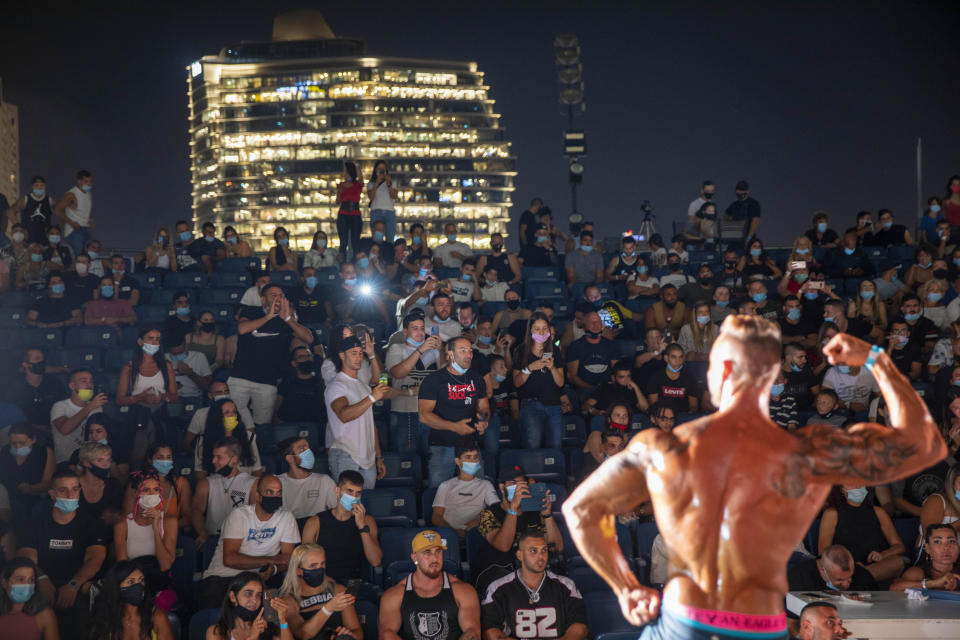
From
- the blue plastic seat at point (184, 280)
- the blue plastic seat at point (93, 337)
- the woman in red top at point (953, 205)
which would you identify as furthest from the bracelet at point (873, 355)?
the woman in red top at point (953, 205)

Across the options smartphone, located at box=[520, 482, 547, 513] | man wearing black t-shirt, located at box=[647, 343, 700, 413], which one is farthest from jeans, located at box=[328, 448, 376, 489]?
man wearing black t-shirt, located at box=[647, 343, 700, 413]

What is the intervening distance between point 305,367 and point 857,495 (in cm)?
482

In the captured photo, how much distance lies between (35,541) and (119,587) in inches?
51.1

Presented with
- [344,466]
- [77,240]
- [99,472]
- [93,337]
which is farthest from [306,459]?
[77,240]

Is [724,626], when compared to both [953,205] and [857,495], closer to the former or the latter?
[857,495]

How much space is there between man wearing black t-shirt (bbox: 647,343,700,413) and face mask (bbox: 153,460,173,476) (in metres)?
4.20

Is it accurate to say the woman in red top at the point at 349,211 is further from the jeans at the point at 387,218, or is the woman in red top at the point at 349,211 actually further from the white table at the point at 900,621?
the white table at the point at 900,621

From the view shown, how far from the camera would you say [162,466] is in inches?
274

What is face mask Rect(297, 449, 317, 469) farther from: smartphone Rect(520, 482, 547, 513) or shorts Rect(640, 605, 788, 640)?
shorts Rect(640, 605, 788, 640)

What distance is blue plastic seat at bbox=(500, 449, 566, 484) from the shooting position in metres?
7.77

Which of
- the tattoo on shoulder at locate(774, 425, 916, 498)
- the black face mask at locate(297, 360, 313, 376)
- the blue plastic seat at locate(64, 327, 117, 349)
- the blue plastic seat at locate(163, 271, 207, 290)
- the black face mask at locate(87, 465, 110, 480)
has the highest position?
the blue plastic seat at locate(163, 271, 207, 290)

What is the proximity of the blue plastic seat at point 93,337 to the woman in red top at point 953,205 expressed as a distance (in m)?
10.8

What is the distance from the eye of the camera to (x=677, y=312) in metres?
10.2

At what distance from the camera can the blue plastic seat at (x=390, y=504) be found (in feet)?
23.4
